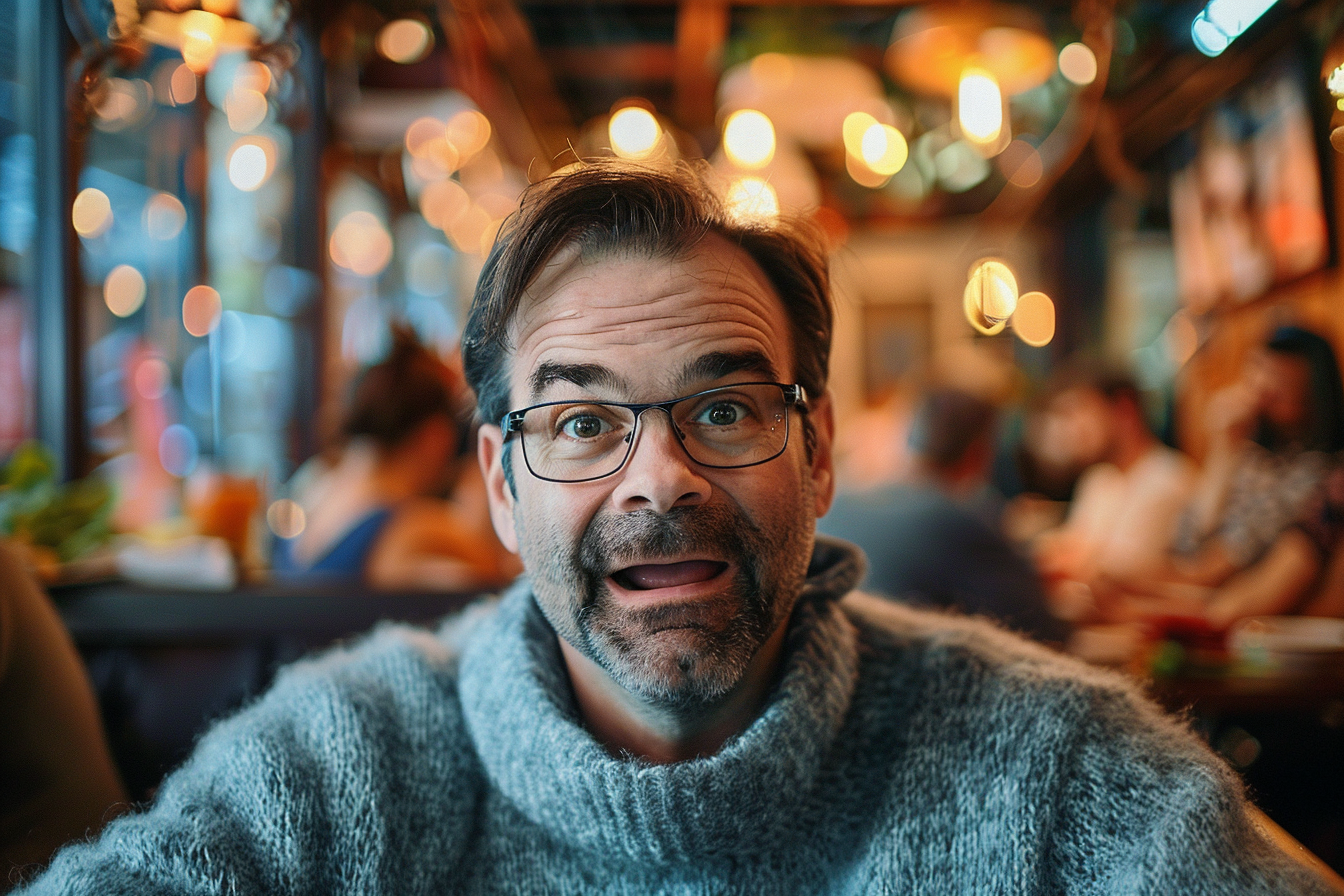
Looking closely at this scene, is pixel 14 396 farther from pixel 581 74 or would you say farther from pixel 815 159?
pixel 815 159

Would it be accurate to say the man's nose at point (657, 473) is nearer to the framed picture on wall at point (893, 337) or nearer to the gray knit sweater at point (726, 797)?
the gray knit sweater at point (726, 797)

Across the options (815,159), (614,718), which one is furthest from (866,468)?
(614,718)

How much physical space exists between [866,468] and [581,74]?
308 cm

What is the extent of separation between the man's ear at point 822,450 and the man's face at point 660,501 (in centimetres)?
7

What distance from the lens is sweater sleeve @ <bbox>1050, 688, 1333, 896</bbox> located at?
3.16ft

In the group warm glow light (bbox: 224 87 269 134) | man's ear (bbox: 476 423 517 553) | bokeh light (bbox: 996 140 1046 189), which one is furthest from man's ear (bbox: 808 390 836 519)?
bokeh light (bbox: 996 140 1046 189)

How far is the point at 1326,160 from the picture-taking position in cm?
343

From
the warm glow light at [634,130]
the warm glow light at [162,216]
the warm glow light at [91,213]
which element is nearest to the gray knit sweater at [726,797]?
the warm glow light at [91,213]

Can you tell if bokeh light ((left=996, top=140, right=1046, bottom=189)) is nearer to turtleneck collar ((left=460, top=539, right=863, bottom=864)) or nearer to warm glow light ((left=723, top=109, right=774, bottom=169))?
warm glow light ((left=723, top=109, right=774, bottom=169))

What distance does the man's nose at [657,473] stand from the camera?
3.42ft

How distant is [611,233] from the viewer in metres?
1.14

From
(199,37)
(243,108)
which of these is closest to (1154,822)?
(199,37)

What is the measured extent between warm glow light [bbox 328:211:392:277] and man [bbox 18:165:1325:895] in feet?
17.5

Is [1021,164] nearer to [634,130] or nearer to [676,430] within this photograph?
[634,130]
